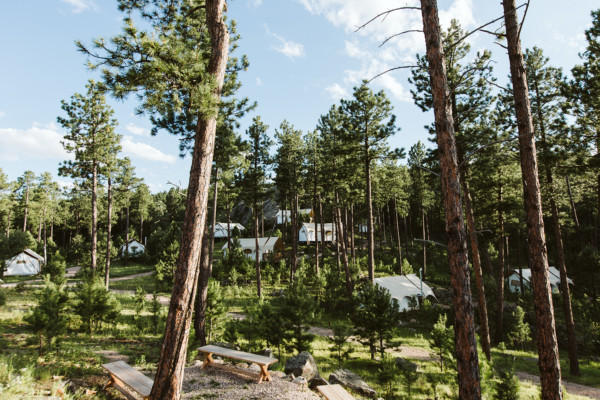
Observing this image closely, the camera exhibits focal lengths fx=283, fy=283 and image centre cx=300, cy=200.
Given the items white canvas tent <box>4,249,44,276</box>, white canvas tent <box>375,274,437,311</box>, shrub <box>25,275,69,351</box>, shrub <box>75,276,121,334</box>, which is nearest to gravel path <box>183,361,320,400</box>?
shrub <box>25,275,69,351</box>

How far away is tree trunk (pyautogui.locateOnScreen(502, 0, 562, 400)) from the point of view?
5203 millimetres

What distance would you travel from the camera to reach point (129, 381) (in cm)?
555

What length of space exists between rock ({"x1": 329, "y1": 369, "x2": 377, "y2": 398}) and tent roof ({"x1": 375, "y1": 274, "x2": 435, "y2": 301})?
12430 millimetres

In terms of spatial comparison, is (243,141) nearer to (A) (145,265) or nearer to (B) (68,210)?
(A) (145,265)

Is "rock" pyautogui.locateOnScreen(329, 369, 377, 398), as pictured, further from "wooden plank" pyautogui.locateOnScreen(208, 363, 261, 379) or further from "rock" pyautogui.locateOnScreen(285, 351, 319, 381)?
"wooden plank" pyautogui.locateOnScreen(208, 363, 261, 379)

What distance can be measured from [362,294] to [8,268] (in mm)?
42712

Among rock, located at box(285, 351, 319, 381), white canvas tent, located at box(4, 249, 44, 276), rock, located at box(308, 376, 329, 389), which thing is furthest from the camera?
white canvas tent, located at box(4, 249, 44, 276)

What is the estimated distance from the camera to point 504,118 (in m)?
13.6

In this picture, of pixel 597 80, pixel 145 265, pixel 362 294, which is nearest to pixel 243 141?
pixel 362 294

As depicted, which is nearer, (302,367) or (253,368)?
(302,367)

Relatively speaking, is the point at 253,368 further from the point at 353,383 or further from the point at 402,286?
the point at 402,286

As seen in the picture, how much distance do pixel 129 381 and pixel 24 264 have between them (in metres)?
42.6

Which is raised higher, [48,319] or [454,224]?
[454,224]

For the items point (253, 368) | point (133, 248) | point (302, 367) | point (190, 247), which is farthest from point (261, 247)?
point (190, 247)
